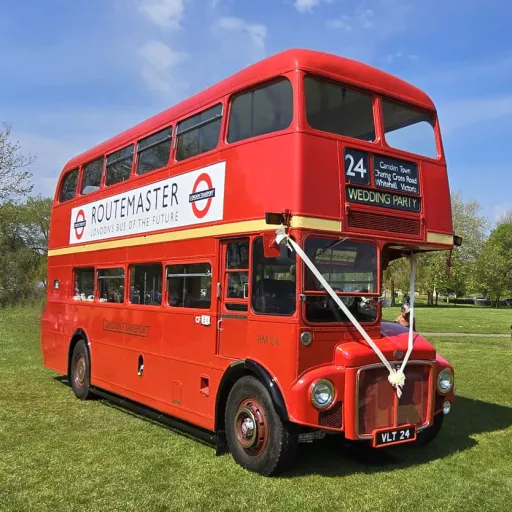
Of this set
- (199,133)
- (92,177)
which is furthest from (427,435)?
(92,177)

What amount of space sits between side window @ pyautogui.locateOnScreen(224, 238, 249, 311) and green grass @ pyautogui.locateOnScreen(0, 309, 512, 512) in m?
1.79

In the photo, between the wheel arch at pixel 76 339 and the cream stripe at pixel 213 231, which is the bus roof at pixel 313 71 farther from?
the wheel arch at pixel 76 339

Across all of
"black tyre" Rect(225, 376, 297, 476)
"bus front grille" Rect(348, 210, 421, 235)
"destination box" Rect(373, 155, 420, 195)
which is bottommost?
"black tyre" Rect(225, 376, 297, 476)

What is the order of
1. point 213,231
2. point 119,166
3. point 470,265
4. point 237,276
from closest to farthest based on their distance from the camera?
1. point 237,276
2. point 213,231
3. point 119,166
4. point 470,265

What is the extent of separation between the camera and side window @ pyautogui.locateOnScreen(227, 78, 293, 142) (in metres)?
5.95

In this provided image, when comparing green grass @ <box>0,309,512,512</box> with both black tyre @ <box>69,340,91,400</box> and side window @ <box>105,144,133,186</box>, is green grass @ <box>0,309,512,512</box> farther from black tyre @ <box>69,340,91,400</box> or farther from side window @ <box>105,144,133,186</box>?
side window @ <box>105,144,133,186</box>

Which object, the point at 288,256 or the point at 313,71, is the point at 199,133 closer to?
the point at 313,71

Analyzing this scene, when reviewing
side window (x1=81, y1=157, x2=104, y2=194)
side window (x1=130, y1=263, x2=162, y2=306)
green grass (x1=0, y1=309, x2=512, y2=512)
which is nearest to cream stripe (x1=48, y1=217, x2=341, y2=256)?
side window (x1=130, y1=263, x2=162, y2=306)

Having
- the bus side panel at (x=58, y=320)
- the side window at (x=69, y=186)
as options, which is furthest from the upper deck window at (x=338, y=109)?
the bus side panel at (x=58, y=320)

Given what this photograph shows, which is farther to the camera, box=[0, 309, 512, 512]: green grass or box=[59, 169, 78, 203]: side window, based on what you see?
box=[59, 169, 78, 203]: side window

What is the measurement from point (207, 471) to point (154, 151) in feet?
15.8

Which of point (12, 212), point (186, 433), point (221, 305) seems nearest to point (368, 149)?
point (221, 305)

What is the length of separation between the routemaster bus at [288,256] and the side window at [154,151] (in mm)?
43

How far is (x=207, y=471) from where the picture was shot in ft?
19.2
